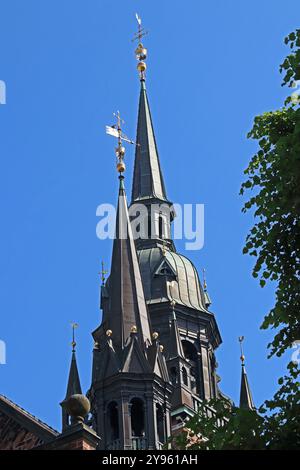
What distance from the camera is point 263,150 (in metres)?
32.3

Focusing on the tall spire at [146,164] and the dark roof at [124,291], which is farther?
the tall spire at [146,164]

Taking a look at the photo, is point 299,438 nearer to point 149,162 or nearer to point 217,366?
point 217,366

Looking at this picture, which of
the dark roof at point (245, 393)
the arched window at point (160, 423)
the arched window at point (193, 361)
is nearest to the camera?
the arched window at point (160, 423)

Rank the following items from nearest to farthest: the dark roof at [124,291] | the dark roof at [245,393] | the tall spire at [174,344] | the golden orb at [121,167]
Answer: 1. the dark roof at [124,291]
2. the tall spire at [174,344]
3. the golden orb at [121,167]
4. the dark roof at [245,393]

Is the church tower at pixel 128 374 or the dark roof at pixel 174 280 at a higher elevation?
the dark roof at pixel 174 280

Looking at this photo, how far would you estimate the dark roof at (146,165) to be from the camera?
7862 cm

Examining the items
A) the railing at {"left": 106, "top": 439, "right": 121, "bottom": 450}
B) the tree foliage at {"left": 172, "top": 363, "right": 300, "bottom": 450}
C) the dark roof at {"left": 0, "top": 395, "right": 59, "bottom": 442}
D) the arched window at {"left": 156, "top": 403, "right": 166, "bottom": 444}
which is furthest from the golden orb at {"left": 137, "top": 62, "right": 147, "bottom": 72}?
the tree foliage at {"left": 172, "top": 363, "right": 300, "bottom": 450}

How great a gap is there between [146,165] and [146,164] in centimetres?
8

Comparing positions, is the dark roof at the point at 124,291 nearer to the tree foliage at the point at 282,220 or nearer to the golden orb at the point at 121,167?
the golden orb at the point at 121,167

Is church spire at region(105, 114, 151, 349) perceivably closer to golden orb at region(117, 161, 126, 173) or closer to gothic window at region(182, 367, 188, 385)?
golden orb at region(117, 161, 126, 173)

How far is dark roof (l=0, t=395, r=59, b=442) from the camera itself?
3762 centimetres

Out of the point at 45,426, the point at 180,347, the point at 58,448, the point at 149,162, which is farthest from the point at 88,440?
the point at 149,162

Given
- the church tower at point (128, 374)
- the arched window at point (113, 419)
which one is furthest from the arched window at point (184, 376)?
the arched window at point (113, 419)

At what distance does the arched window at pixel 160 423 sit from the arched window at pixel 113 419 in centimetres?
157
